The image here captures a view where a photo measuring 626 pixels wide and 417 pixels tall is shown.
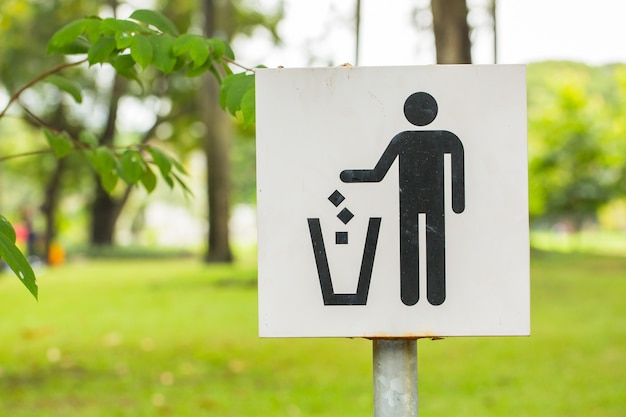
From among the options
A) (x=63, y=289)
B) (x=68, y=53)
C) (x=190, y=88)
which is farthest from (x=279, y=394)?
(x=190, y=88)

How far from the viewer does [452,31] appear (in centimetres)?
962

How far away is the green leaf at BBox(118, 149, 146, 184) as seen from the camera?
8.67 feet

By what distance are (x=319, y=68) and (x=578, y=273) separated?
48.7 feet

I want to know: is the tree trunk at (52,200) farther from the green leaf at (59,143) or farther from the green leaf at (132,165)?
the green leaf at (132,165)

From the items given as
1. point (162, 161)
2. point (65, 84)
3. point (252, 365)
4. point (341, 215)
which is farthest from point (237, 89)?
point (252, 365)

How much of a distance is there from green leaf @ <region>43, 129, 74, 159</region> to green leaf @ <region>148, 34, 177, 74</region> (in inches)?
21.4

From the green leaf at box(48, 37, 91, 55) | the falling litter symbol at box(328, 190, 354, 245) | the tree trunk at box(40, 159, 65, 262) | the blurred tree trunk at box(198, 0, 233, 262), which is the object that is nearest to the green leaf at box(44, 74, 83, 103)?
the green leaf at box(48, 37, 91, 55)

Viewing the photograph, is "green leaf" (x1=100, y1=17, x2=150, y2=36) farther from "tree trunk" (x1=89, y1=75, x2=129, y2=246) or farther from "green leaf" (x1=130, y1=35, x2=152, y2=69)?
"tree trunk" (x1=89, y1=75, x2=129, y2=246)

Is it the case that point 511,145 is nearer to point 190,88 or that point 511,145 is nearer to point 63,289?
point 63,289

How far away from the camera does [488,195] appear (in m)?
1.73

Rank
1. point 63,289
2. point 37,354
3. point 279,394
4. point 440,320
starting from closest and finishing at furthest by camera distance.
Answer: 1. point 440,320
2. point 279,394
3. point 37,354
4. point 63,289

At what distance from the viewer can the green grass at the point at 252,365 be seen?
5.37 metres

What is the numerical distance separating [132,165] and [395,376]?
119 cm

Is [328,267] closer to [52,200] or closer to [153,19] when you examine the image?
[153,19]
